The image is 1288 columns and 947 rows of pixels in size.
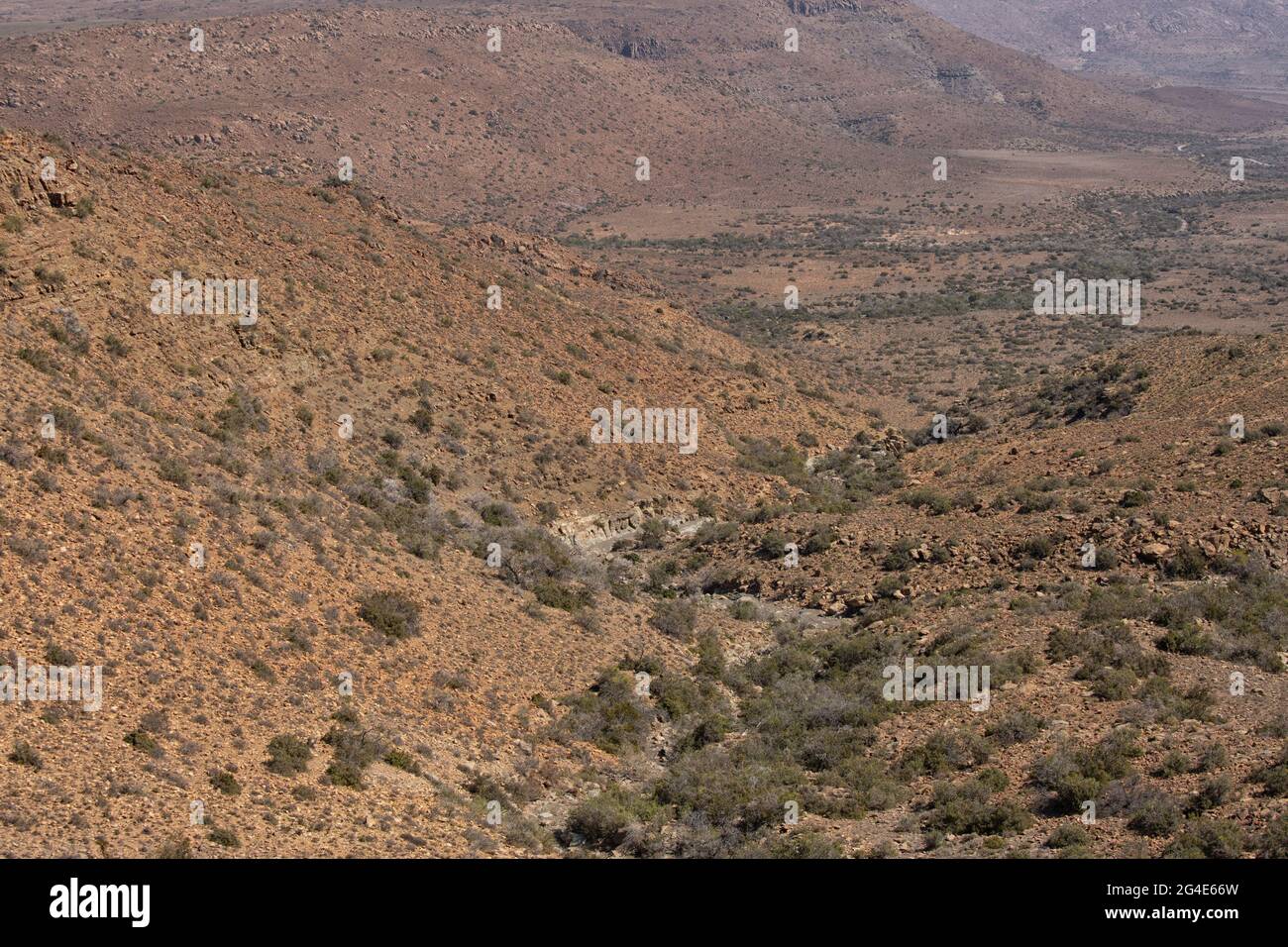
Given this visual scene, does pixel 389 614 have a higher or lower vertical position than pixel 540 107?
lower

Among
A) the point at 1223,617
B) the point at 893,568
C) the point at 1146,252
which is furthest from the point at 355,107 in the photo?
the point at 1223,617

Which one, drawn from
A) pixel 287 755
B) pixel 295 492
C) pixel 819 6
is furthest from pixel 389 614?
pixel 819 6

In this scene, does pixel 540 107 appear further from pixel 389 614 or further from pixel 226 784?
pixel 226 784

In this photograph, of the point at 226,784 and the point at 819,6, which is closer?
the point at 226,784

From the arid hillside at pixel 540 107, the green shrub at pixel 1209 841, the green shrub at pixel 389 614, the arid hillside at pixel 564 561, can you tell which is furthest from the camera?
the arid hillside at pixel 540 107

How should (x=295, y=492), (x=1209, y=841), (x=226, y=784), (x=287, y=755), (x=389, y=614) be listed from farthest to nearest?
(x=295, y=492)
(x=389, y=614)
(x=287, y=755)
(x=226, y=784)
(x=1209, y=841)

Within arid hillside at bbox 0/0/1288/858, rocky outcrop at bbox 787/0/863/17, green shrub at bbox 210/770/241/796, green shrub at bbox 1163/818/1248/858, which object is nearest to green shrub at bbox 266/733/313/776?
arid hillside at bbox 0/0/1288/858

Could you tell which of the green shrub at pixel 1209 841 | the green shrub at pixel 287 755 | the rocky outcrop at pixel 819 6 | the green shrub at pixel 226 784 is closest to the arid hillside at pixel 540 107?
the rocky outcrop at pixel 819 6

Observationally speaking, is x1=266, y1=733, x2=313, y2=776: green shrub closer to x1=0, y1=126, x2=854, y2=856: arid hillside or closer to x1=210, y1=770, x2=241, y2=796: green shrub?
x1=0, y1=126, x2=854, y2=856: arid hillside

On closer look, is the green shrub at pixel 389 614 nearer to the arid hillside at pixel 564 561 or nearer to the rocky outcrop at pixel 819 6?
the arid hillside at pixel 564 561

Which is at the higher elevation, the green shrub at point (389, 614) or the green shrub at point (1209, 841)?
the green shrub at point (389, 614)

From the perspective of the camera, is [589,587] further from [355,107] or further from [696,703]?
[355,107]

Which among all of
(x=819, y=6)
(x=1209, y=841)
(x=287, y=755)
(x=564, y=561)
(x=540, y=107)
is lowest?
(x=1209, y=841)

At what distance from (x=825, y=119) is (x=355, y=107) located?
201 ft
